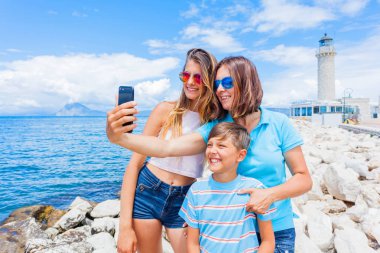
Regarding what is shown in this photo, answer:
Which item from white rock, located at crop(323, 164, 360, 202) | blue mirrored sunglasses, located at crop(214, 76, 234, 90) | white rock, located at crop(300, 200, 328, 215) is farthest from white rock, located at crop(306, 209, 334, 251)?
blue mirrored sunglasses, located at crop(214, 76, 234, 90)

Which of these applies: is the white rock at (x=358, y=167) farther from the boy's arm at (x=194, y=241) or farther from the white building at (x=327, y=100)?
the white building at (x=327, y=100)

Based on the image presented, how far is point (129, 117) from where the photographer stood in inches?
74.7

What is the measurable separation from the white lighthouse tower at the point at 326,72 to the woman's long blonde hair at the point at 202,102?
4968 cm

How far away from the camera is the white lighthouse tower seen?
47.4 metres

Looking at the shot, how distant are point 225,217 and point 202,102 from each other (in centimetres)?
93

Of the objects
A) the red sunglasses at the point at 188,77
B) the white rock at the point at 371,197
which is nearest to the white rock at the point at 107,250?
the red sunglasses at the point at 188,77

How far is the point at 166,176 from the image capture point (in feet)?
7.84

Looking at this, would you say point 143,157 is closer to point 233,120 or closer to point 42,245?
point 233,120

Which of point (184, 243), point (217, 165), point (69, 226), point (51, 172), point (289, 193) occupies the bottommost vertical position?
point (51, 172)

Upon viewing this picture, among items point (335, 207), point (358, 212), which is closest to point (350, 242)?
point (358, 212)

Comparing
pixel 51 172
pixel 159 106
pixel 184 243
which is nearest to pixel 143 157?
pixel 159 106

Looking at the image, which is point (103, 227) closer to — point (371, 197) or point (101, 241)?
point (101, 241)

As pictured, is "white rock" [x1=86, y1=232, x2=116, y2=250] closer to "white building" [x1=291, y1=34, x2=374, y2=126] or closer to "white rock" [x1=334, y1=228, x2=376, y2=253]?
"white rock" [x1=334, y1=228, x2=376, y2=253]

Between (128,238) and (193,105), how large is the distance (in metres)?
1.18
